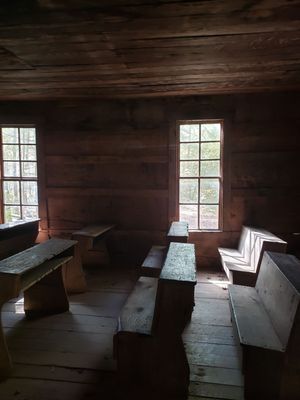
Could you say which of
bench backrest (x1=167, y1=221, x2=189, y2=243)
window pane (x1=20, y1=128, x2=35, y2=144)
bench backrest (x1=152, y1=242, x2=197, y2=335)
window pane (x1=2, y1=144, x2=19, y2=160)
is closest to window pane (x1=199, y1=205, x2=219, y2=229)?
bench backrest (x1=167, y1=221, x2=189, y2=243)

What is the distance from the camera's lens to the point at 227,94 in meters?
3.71

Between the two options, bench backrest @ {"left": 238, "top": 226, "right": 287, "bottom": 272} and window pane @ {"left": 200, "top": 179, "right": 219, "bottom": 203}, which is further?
window pane @ {"left": 200, "top": 179, "right": 219, "bottom": 203}

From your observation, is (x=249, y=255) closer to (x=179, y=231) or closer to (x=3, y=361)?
(x=179, y=231)

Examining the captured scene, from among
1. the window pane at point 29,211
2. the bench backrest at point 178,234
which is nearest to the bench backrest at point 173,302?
the bench backrest at point 178,234

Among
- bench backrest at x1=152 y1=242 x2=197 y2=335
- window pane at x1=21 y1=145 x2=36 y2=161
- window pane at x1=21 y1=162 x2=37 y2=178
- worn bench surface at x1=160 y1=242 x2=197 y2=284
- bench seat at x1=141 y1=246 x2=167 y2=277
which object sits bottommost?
bench seat at x1=141 y1=246 x2=167 y2=277

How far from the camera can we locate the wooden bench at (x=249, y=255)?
8.97ft

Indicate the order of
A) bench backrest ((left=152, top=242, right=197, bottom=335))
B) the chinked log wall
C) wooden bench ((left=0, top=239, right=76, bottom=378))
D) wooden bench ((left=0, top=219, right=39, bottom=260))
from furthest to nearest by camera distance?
the chinked log wall
wooden bench ((left=0, top=219, right=39, bottom=260))
wooden bench ((left=0, top=239, right=76, bottom=378))
bench backrest ((left=152, top=242, right=197, bottom=335))

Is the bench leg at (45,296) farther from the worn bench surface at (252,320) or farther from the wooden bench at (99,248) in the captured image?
the worn bench surface at (252,320)

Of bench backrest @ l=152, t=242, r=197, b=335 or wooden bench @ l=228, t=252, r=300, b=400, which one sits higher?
bench backrest @ l=152, t=242, r=197, b=335

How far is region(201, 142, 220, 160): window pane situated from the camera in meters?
3.90

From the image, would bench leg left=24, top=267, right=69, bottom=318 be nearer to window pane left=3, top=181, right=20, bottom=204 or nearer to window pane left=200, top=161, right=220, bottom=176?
window pane left=3, top=181, right=20, bottom=204

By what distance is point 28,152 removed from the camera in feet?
13.7

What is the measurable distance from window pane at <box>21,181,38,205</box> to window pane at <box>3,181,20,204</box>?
9 centimetres

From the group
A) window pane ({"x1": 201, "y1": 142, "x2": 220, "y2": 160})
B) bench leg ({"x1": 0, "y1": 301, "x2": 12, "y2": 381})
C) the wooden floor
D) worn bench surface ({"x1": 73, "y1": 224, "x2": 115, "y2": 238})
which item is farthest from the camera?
window pane ({"x1": 201, "y1": 142, "x2": 220, "y2": 160})
